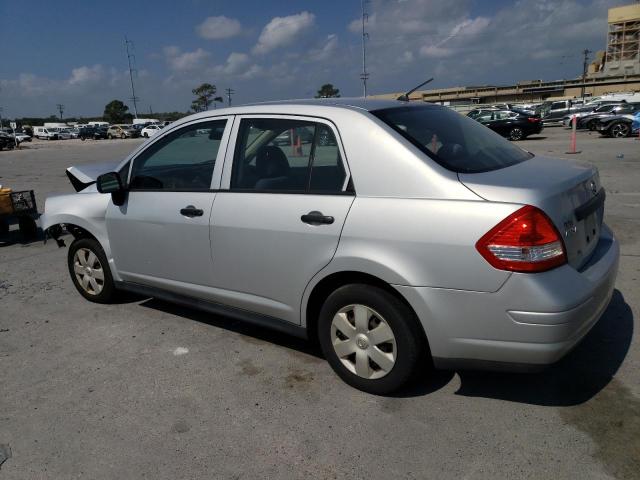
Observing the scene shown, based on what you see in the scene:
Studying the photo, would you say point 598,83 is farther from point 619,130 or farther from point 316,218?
point 316,218

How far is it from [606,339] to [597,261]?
1.08 meters

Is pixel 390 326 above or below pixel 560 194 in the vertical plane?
below

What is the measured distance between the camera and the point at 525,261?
2496mm

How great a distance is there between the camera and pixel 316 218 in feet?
10.1

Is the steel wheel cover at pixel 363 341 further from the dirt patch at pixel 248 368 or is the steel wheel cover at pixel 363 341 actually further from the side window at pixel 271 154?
the side window at pixel 271 154

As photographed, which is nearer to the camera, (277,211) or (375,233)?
(375,233)

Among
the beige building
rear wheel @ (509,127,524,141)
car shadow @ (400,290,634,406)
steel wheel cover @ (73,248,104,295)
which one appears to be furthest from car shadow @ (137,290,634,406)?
the beige building

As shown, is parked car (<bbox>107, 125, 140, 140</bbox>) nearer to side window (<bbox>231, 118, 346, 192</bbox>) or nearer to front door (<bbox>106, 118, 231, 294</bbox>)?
front door (<bbox>106, 118, 231, 294</bbox>)

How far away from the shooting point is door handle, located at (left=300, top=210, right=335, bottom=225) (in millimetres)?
3032

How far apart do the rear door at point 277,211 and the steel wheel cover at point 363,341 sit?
0.32m

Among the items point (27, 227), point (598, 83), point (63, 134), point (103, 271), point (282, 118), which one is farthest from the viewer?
point (598, 83)

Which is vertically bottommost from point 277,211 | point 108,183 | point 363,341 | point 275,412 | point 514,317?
point 275,412

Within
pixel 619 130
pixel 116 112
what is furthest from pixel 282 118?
pixel 116 112

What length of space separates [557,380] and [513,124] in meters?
23.9
